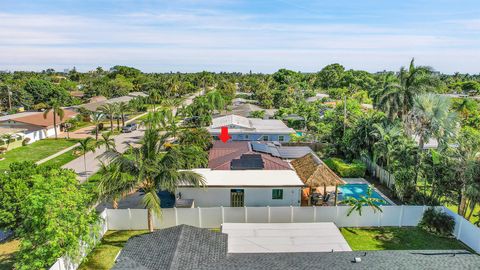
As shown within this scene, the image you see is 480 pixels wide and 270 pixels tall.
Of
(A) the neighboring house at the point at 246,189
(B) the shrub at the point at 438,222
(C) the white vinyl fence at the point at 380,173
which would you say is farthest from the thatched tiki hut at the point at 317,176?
(C) the white vinyl fence at the point at 380,173

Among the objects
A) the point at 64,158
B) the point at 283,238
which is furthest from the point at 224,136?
the point at 283,238

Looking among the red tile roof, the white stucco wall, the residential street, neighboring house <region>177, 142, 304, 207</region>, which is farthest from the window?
the residential street

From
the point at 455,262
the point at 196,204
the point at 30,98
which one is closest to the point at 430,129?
the point at 455,262

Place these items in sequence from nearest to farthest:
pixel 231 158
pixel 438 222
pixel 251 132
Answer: pixel 438 222, pixel 231 158, pixel 251 132

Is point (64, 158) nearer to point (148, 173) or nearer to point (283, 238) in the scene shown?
point (148, 173)

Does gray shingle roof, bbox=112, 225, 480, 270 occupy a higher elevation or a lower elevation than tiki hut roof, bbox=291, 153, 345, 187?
lower

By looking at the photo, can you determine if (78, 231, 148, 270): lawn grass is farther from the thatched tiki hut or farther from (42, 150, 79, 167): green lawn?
(42, 150, 79, 167): green lawn

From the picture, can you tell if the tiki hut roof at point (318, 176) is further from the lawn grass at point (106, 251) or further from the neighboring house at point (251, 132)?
the neighboring house at point (251, 132)
